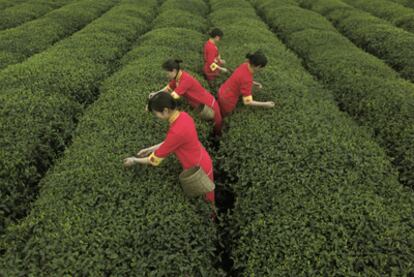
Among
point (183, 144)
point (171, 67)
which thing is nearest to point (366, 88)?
point (171, 67)

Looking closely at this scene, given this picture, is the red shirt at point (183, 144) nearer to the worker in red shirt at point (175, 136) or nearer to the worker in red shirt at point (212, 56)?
the worker in red shirt at point (175, 136)

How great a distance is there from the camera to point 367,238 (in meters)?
4.17

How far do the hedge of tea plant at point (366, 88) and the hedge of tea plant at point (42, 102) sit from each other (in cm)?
703

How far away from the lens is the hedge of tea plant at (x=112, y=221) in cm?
385

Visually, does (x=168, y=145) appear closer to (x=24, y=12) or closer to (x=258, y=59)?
(x=258, y=59)

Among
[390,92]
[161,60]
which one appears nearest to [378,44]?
[390,92]

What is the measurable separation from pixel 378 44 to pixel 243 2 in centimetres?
1134

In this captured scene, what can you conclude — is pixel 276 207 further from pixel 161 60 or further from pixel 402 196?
pixel 161 60

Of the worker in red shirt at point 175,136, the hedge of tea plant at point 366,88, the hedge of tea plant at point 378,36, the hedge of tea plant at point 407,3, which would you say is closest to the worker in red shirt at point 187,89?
the worker in red shirt at point 175,136

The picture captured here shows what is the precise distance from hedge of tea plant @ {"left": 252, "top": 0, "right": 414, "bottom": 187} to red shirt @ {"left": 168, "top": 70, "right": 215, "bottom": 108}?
157 inches

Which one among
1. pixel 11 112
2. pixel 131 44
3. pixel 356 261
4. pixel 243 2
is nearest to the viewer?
pixel 356 261

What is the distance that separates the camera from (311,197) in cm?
474

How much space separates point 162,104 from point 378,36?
39.1 feet

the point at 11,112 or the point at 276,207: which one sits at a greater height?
the point at 276,207
